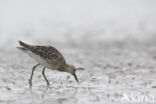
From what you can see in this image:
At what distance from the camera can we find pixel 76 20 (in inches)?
771

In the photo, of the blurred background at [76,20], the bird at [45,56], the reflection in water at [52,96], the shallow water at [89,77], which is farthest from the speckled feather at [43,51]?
the blurred background at [76,20]

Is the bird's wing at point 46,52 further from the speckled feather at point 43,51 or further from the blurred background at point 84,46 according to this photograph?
the blurred background at point 84,46

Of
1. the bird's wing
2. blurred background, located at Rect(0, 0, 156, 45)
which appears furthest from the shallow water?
blurred background, located at Rect(0, 0, 156, 45)

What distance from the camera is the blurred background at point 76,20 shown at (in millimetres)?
17250

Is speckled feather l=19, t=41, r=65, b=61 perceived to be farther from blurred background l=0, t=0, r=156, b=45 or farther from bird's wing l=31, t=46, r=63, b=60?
blurred background l=0, t=0, r=156, b=45

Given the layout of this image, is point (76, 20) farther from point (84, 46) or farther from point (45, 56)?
point (45, 56)

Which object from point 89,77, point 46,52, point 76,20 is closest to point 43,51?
point 46,52

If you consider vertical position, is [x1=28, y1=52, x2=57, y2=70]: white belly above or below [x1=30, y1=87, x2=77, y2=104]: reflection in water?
above

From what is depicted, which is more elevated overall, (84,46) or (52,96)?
(84,46)

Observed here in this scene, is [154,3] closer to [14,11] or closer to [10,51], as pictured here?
[14,11]

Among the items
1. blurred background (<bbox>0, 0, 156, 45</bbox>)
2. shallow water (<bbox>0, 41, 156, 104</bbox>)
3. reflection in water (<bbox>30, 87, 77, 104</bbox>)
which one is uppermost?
blurred background (<bbox>0, 0, 156, 45</bbox>)

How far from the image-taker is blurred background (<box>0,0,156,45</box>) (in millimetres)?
17250

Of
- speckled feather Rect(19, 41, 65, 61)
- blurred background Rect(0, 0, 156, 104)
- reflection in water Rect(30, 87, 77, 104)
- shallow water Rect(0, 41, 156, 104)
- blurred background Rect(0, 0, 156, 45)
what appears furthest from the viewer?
blurred background Rect(0, 0, 156, 45)

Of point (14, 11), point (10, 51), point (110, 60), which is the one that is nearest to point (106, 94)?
point (110, 60)
